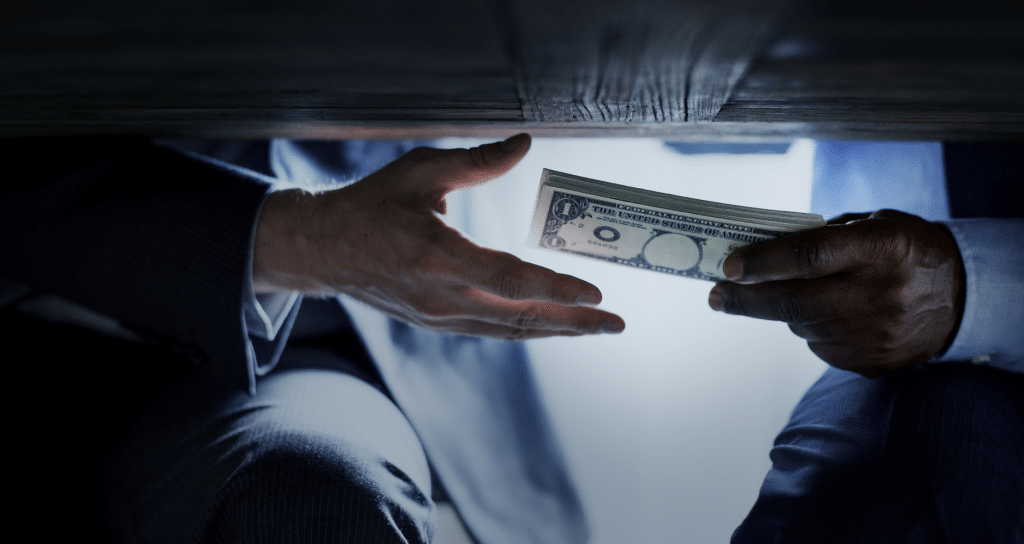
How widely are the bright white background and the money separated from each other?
0.24 meters

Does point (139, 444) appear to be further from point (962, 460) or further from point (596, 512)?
point (962, 460)

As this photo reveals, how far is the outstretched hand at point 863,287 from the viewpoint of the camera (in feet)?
2.29

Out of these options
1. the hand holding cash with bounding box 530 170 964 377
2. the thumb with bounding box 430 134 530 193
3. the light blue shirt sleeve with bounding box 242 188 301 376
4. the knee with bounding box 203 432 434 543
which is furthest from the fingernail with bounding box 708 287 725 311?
the light blue shirt sleeve with bounding box 242 188 301 376

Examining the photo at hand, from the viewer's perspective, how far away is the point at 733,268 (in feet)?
2.39

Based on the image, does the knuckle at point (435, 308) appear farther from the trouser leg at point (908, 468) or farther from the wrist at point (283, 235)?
the trouser leg at point (908, 468)

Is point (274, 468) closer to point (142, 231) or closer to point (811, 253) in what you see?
point (142, 231)

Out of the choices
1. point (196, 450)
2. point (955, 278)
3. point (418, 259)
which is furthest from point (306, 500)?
point (955, 278)

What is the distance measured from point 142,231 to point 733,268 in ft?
2.79

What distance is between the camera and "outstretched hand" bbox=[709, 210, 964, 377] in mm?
698

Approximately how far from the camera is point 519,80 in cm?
51

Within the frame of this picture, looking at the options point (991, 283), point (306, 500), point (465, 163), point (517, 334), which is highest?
point (465, 163)

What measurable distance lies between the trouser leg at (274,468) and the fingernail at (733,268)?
572 mm

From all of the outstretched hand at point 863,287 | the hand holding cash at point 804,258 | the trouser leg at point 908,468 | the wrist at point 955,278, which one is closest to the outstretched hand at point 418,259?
the hand holding cash at point 804,258

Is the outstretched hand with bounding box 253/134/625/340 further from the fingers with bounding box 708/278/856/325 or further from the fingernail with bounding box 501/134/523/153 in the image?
the fingers with bounding box 708/278/856/325
